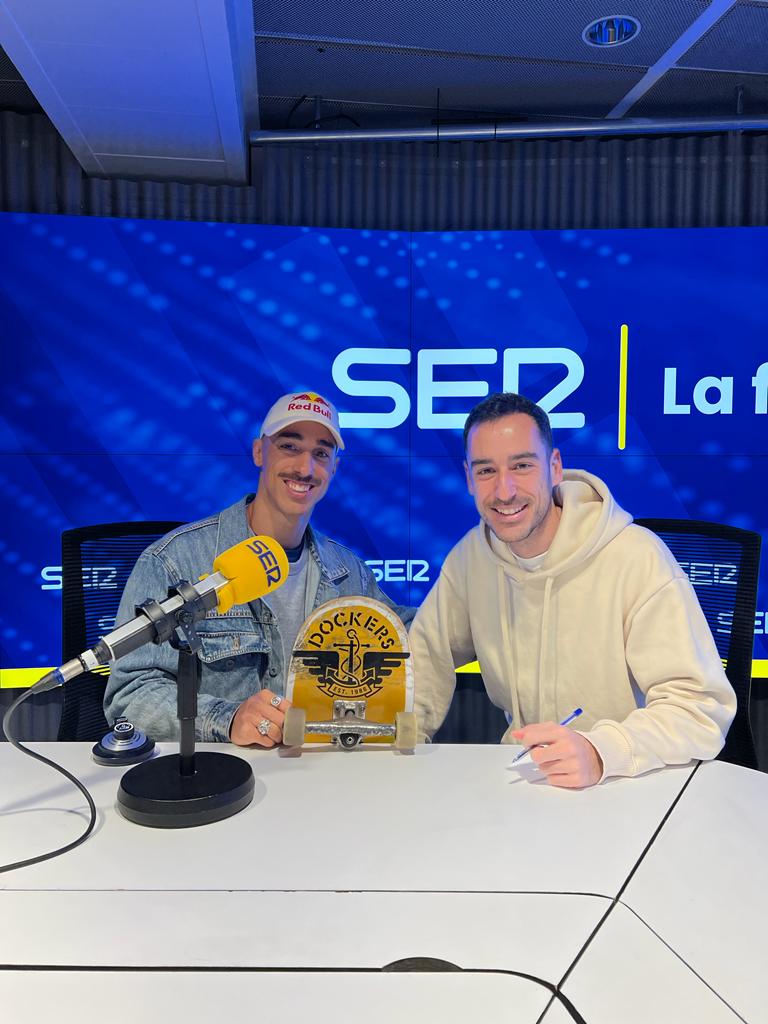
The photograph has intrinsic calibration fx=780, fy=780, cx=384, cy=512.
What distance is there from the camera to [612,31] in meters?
2.70

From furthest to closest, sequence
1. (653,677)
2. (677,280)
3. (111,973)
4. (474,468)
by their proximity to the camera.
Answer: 1. (677,280)
2. (474,468)
3. (653,677)
4. (111,973)

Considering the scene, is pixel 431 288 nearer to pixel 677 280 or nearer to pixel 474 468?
pixel 677 280

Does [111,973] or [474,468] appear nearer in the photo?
[111,973]

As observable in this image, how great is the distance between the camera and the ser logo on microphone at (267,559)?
1251 mm

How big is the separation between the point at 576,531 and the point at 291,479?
796mm

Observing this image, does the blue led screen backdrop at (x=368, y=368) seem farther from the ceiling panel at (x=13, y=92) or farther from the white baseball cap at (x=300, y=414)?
the white baseball cap at (x=300, y=414)

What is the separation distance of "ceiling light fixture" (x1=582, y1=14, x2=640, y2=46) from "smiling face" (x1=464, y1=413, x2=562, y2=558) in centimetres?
171

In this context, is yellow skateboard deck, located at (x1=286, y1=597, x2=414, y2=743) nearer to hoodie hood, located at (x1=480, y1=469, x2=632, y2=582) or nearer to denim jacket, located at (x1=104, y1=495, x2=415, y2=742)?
denim jacket, located at (x1=104, y1=495, x2=415, y2=742)

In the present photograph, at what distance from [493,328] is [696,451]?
39.8 inches

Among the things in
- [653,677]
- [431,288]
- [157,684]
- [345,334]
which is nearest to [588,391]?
[431,288]

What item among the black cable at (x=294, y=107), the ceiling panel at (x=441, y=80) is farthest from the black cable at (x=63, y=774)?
the black cable at (x=294, y=107)

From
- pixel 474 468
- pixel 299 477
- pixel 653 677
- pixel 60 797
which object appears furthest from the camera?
pixel 299 477

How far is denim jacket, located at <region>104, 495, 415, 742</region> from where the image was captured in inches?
64.2

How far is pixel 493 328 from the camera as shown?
334cm
